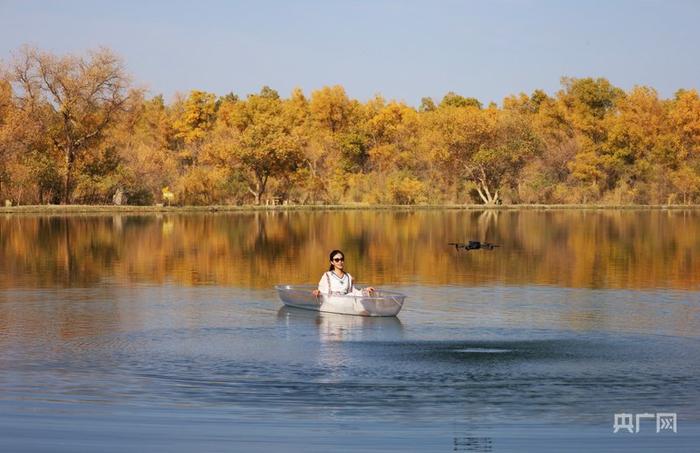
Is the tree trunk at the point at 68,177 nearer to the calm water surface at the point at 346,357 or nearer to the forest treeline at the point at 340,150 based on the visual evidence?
the forest treeline at the point at 340,150

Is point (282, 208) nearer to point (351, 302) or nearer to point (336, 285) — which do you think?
point (336, 285)

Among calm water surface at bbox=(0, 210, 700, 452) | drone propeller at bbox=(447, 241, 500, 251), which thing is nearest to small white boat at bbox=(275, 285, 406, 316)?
calm water surface at bbox=(0, 210, 700, 452)

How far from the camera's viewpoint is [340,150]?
3917 inches

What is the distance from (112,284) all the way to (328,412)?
16.2 m

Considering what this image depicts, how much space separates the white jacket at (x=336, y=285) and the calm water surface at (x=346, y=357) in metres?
0.58

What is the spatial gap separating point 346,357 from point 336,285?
4997mm

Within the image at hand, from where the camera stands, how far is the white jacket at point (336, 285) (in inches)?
830

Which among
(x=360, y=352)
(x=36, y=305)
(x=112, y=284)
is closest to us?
(x=360, y=352)

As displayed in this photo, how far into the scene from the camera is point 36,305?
74.3 ft

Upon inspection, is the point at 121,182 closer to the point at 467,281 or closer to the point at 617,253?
the point at 617,253

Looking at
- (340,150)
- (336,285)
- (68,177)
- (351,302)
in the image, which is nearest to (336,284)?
(336,285)

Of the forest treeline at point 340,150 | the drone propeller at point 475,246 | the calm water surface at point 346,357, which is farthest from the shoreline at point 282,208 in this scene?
the calm water surface at point 346,357

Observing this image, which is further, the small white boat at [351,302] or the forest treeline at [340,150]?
the forest treeline at [340,150]

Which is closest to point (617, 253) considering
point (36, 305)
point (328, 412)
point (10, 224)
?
point (36, 305)
